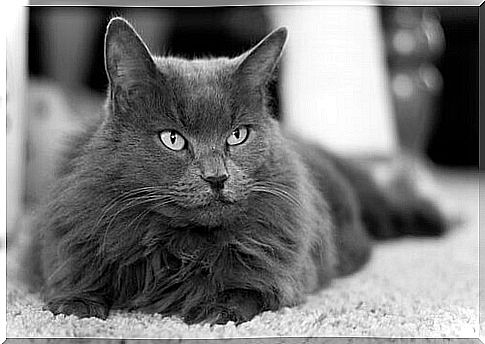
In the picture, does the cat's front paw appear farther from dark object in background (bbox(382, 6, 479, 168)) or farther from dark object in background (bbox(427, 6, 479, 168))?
dark object in background (bbox(427, 6, 479, 168))

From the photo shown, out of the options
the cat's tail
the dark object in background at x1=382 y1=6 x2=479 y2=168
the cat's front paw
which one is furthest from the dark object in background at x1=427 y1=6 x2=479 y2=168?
the cat's front paw

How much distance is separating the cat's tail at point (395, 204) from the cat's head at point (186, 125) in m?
0.52

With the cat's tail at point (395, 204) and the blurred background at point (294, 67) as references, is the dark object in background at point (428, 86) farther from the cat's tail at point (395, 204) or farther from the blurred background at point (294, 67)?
the cat's tail at point (395, 204)

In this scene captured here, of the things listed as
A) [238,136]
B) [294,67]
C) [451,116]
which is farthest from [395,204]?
[451,116]

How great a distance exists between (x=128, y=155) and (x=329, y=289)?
0.41 meters

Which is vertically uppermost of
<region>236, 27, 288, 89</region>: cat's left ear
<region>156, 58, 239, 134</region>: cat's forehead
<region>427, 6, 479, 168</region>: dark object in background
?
<region>236, 27, 288, 89</region>: cat's left ear

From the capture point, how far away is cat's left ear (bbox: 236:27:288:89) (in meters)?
0.91

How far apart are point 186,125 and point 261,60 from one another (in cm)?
15

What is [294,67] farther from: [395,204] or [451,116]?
[451,116]

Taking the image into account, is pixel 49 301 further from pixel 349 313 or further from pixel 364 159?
pixel 364 159

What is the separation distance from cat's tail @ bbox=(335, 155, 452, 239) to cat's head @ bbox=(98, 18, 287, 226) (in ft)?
1.70

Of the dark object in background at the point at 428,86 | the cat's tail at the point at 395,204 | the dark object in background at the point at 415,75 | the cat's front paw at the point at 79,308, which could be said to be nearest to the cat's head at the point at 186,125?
the cat's front paw at the point at 79,308

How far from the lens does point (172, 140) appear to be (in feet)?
2.90

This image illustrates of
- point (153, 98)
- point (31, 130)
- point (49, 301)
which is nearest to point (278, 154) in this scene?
point (153, 98)
